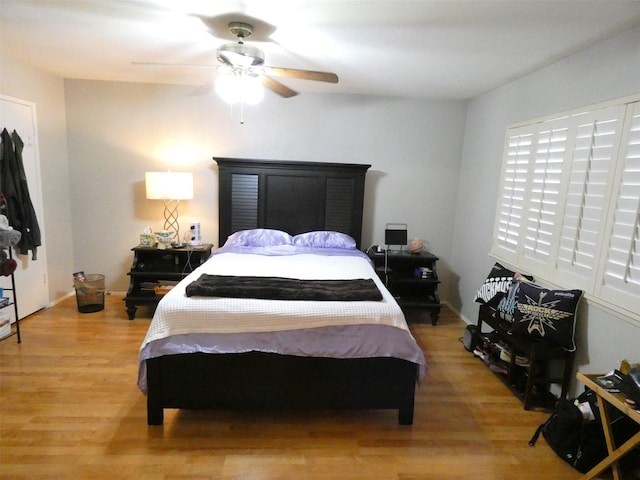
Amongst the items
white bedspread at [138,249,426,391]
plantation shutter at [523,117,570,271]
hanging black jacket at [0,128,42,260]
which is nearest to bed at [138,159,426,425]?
white bedspread at [138,249,426,391]

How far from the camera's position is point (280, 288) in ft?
7.50

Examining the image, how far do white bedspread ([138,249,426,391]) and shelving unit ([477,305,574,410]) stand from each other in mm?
788

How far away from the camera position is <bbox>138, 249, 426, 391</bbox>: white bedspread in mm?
2039

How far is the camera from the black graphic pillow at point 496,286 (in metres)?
2.84

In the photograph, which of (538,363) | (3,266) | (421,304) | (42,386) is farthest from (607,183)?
(3,266)

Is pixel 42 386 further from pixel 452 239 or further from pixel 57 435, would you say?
pixel 452 239

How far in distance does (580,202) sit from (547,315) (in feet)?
2.52

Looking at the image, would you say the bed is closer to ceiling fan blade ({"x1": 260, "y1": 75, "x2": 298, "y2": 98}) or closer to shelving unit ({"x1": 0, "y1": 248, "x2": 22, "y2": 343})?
ceiling fan blade ({"x1": 260, "y1": 75, "x2": 298, "y2": 98})

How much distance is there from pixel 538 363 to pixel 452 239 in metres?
2.02

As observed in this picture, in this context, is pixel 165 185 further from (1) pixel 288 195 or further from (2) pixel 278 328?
(2) pixel 278 328

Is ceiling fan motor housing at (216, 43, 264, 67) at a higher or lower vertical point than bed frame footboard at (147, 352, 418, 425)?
higher

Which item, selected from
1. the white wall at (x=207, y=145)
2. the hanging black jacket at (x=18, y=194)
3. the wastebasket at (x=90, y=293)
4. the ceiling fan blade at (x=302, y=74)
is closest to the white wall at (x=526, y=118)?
the white wall at (x=207, y=145)

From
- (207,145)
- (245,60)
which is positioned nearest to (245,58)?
(245,60)

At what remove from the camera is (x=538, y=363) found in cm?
253
